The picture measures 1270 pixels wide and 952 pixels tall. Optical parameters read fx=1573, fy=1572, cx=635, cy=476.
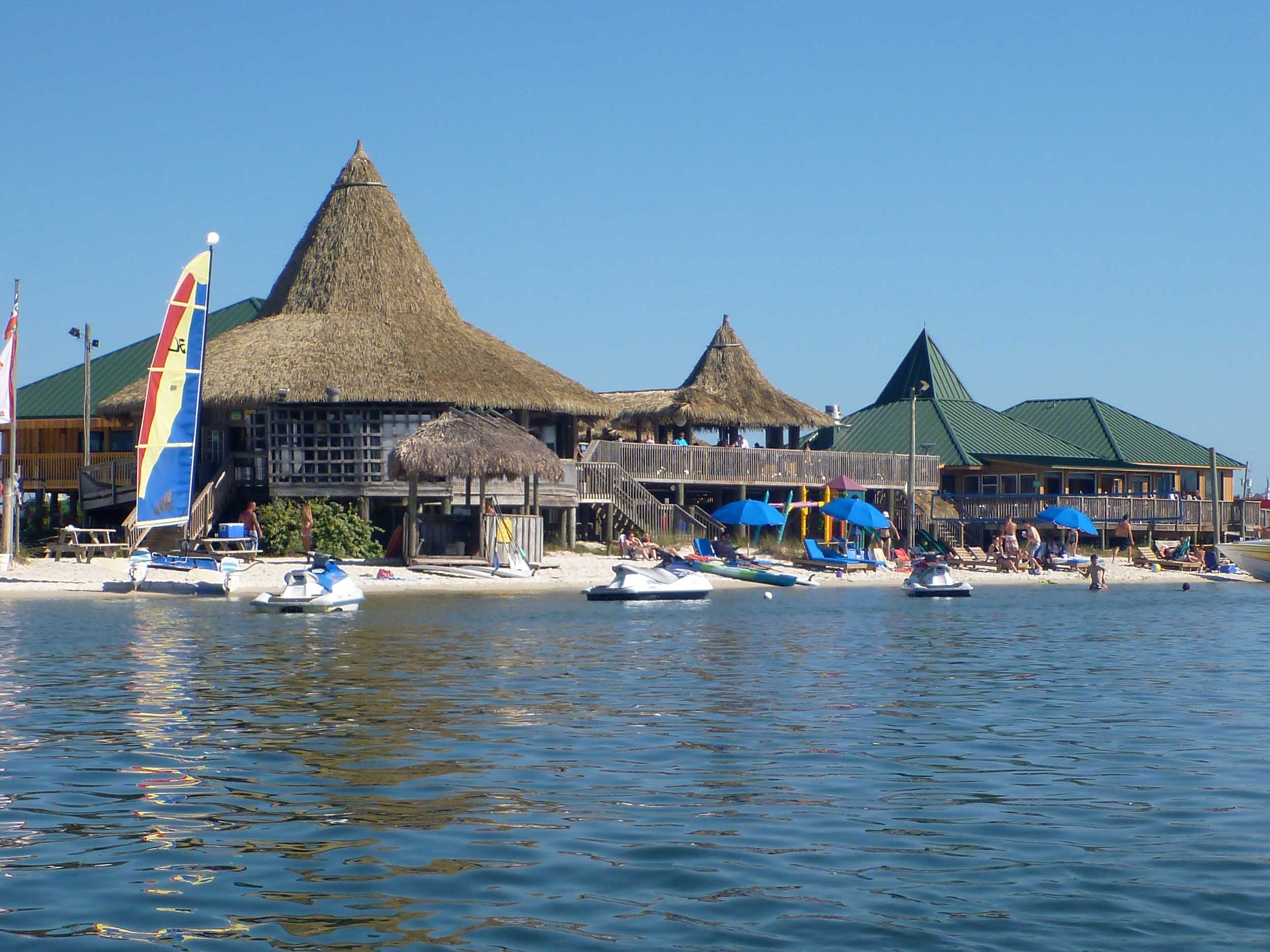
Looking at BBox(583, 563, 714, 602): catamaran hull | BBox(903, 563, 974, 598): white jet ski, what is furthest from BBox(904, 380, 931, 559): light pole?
BBox(583, 563, 714, 602): catamaran hull

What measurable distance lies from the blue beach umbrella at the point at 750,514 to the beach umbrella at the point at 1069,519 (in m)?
9.43

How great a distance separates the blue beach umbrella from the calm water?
20.1 meters

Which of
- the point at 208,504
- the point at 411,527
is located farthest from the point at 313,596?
the point at 208,504

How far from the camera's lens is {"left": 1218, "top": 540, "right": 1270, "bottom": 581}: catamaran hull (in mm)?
45062

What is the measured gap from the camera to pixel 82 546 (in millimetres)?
32469

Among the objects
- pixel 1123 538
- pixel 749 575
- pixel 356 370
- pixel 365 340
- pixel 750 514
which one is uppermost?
pixel 365 340

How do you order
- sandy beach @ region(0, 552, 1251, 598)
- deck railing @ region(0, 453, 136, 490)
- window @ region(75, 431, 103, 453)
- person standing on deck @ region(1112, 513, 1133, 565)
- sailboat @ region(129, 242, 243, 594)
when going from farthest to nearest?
person standing on deck @ region(1112, 513, 1133, 565) < window @ region(75, 431, 103, 453) < deck railing @ region(0, 453, 136, 490) < sandy beach @ region(0, 552, 1251, 598) < sailboat @ region(129, 242, 243, 594)

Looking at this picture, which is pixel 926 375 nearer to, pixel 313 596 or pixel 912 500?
pixel 912 500

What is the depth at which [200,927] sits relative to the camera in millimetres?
7297

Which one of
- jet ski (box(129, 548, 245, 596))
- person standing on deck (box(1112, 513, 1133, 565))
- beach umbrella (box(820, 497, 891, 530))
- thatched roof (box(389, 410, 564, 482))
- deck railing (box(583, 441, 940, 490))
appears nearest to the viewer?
jet ski (box(129, 548, 245, 596))

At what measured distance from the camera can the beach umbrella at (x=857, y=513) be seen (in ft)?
136

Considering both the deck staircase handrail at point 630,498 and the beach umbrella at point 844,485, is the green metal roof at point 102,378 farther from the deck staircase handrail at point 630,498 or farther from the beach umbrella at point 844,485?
the beach umbrella at point 844,485

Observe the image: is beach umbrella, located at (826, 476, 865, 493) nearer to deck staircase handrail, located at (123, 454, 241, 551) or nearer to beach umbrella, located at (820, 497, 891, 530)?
beach umbrella, located at (820, 497, 891, 530)

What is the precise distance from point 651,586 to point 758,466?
15.0 metres
